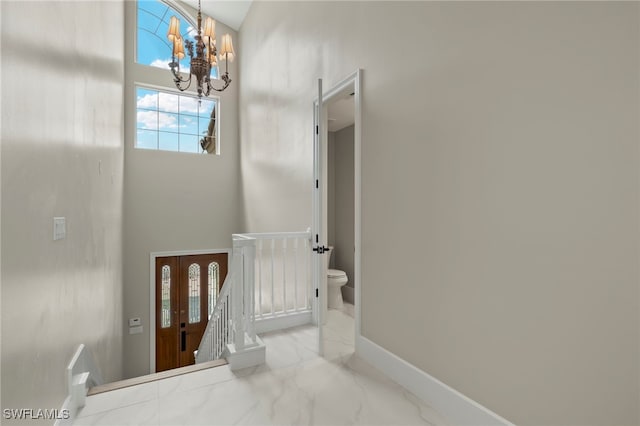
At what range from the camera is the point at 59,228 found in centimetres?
187

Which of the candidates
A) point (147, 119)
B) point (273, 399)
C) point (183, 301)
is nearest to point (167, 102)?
point (147, 119)

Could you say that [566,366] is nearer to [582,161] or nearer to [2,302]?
[582,161]

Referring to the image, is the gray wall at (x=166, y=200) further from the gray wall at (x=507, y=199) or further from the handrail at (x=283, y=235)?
the gray wall at (x=507, y=199)

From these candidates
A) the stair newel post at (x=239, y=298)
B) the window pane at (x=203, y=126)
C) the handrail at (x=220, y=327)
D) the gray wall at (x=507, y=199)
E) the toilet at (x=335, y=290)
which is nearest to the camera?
the gray wall at (x=507, y=199)

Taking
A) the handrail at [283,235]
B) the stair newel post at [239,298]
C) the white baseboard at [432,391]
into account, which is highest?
the handrail at [283,235]

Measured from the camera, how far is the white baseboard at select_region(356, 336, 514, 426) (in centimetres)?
173

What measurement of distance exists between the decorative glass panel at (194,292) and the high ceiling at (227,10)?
457 cm

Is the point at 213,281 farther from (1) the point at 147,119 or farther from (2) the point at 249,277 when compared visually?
(2) the point at 249,277

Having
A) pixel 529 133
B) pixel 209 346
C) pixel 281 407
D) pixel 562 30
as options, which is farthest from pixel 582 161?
pixel 209 346

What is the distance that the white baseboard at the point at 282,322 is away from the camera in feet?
10.8

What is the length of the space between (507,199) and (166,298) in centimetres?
592

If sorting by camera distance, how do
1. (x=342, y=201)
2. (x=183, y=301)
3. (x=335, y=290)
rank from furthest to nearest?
(x=183, y=301) → (x=342, y=201) → (x=335, y=290)

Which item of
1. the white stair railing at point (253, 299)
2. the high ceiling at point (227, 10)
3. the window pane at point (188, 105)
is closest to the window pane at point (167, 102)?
the window pane at point (188, 105)

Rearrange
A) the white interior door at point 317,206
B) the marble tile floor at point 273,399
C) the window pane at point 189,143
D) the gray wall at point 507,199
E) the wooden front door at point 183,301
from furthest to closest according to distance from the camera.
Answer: the window pane at point 189,143 → the wooden front door at point 183,301 → the white interior door at point 317,206 → the marble tile floor at point 273,399 → the gray wall at point 507,199
